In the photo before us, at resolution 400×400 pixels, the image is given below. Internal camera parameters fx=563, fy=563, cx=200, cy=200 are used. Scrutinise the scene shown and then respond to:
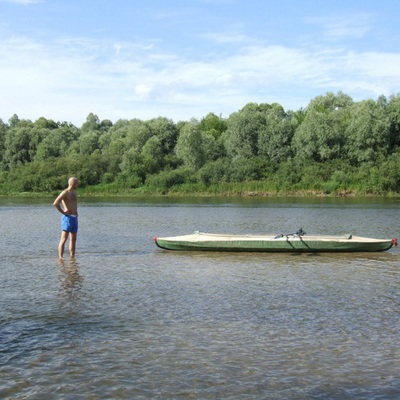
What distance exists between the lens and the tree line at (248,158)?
84.5 metres

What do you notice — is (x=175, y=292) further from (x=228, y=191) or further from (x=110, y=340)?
(x=228, y=191)

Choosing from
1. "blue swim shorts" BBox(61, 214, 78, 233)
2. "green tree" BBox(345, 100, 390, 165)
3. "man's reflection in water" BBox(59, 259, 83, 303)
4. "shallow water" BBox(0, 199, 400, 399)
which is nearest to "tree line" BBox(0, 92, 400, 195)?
"green tree" BBox(345, 100, 390, 165)

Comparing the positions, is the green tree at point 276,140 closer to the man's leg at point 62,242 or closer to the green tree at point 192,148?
the green tree at point 192,148

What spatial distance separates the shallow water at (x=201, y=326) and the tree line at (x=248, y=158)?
209 ft

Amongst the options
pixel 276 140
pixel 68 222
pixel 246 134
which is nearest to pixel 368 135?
pixel 276 140

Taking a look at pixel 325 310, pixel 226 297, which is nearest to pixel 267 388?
pixel 325 310

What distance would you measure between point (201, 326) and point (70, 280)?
6050 mm

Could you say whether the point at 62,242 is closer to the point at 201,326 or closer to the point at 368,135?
the point at 201,326

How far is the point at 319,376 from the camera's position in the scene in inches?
331

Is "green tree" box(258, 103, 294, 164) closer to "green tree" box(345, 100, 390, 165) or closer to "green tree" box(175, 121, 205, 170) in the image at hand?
"green tree" box(175, 121, 205, 170)

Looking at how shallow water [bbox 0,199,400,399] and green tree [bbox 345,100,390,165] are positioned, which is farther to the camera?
green tree [bbox 345,100,390,165]

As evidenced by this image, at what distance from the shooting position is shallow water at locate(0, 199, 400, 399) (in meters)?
8.15

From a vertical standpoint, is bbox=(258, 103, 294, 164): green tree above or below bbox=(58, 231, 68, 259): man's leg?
above

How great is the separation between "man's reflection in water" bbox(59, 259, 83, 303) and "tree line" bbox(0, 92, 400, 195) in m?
65.1
